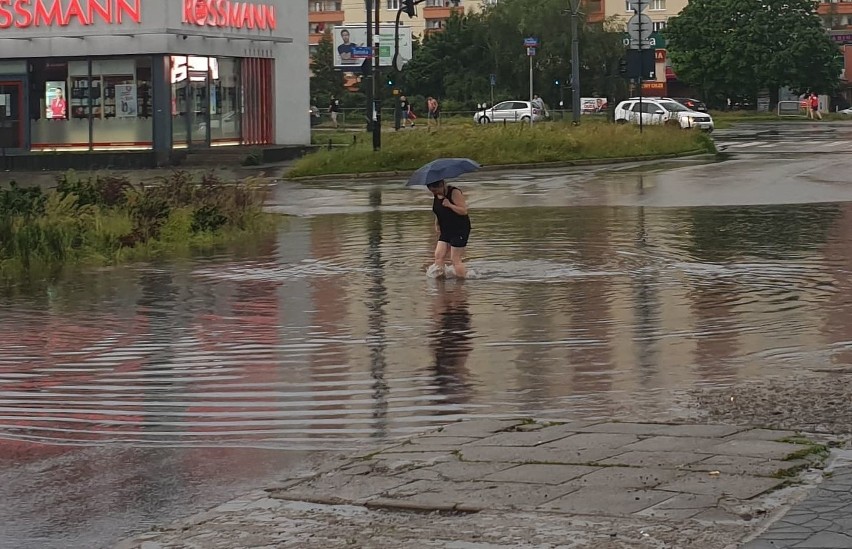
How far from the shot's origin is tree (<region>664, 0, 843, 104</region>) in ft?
319

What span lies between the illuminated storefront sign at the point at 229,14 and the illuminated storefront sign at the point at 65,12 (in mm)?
1690

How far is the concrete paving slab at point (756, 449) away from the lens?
289 inches

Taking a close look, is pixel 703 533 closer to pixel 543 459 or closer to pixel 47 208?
pixel 543 459

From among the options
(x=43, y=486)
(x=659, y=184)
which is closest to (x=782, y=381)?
(x=43, y=486)

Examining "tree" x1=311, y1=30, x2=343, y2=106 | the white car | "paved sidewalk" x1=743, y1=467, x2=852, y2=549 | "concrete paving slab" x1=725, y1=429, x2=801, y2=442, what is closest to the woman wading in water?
"concrete paving slab" x1=725, y1=429, x2=801, y2=442

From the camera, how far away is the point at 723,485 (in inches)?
267

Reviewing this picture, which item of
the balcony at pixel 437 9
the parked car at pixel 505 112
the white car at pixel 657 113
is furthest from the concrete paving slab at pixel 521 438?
the balcony at pixel 437 9

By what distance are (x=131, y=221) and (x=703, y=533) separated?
53.4ft

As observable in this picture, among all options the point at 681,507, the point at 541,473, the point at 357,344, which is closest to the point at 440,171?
the point at 357,344

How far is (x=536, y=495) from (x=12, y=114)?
43.2 meters

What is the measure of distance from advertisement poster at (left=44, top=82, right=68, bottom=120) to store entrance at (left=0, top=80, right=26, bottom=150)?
844mm

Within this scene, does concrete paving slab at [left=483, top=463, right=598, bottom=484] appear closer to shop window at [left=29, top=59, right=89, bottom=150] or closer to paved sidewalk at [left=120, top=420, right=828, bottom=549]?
paved sidewalk at [left=120, top=420, right=828, bottom=549]

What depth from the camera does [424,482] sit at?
7.14 m

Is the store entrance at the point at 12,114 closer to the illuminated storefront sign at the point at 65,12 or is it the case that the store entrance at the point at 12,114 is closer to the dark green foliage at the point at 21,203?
the illuminated storefront sign at the point at 65,12
